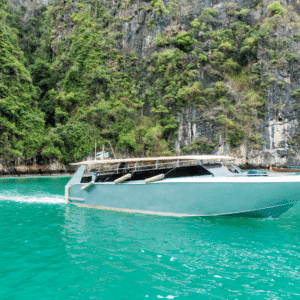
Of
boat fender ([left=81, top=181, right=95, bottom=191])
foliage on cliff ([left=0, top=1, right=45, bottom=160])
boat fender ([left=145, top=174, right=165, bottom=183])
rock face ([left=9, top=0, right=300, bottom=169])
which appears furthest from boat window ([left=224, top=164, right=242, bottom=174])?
foliage on cliff ([left=0, top=1, right=45, bottom=160])

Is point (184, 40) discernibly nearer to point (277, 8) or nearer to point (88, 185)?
point (277, 8)

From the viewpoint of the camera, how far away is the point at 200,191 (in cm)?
781

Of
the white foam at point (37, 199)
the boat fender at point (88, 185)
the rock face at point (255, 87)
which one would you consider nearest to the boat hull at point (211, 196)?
the boat fender at point (88, 185)

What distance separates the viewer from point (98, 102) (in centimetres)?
3525

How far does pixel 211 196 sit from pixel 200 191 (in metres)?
0.39

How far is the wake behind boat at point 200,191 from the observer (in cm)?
738

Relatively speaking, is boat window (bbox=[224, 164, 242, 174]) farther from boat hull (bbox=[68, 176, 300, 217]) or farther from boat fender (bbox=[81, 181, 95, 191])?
boat fender (bbox=[81, 181, 95, 191])

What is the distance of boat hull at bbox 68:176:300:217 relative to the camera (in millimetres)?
7328

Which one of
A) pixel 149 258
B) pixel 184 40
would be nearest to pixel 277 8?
pixel 184 40

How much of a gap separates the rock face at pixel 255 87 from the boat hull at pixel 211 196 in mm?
25532

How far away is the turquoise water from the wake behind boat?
0.48 metres

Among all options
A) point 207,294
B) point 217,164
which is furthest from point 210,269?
point 217,164

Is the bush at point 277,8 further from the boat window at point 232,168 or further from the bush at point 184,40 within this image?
the boat window at point 232,168

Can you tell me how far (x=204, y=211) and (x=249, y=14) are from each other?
4070 cm
